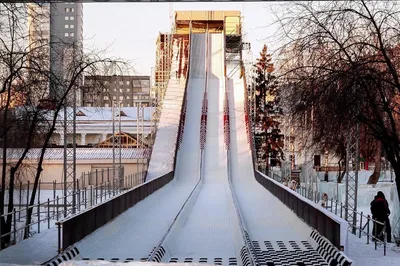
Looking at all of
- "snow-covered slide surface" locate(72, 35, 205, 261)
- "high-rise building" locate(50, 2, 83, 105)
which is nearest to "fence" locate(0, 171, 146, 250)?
"snow-covered slide surface" locate(72, 35, 205, 261)

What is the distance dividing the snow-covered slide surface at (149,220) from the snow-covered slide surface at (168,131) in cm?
72

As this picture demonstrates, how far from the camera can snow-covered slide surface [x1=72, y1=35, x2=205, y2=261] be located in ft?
44.8

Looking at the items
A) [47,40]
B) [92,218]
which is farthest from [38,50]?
[92,218]

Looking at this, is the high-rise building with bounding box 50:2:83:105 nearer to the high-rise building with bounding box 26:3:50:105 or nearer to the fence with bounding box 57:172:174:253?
the high-rise building with bounding box 26:3:50:105

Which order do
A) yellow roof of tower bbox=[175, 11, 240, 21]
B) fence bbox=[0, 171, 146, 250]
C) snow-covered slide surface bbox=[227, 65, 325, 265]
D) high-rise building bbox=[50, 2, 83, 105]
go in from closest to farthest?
1. snow-covered slide surface bbox=[227, 65, 325, 265]
2. fence bbox=[0, 171, 146, 250]
3. high-rise building bbox=[50, 2, 83, 105]
4. yellow roof of tower bbox=[175, 11, 240, 21]

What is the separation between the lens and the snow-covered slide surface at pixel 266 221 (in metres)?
13.4

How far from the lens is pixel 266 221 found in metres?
19.7

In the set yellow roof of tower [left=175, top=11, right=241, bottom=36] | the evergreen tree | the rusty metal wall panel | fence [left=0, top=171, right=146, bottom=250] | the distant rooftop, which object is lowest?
fence [left=0, top=171, right=146, bottom=250]

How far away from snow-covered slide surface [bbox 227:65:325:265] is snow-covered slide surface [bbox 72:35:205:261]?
2.38m

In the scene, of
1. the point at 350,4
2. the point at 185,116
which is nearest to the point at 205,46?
the point at 185,116

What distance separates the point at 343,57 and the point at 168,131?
3167cm

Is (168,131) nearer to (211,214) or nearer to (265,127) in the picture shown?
(265,127)

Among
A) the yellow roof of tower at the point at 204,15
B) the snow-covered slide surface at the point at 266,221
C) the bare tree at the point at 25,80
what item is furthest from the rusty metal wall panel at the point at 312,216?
the yellow roof of tower at the point at 204,15

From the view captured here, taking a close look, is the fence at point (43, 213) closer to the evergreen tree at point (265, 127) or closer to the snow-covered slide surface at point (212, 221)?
the snow-covered slide surface at point (212, 221)
